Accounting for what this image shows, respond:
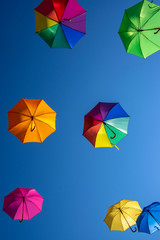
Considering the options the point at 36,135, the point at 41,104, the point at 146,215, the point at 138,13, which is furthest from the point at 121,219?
the point at 138,13

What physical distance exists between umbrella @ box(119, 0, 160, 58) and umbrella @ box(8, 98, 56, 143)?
456 cm

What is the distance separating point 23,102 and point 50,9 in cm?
407

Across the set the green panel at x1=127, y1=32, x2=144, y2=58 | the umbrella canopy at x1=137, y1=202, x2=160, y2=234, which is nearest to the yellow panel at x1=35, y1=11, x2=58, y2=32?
the green panel at x1=127, y1=32, x2=144, y2=58

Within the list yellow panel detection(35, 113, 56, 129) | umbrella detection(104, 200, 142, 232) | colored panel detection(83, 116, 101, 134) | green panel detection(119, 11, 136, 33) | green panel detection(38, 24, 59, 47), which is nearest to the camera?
green panel detection(119, 11, 136, 33)

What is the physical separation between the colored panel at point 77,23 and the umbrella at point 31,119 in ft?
11.2

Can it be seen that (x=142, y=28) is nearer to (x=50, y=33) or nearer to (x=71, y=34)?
(x=71, y=34)

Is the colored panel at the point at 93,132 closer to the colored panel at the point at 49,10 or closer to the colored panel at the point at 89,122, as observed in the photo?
the colored panel at the point at 89,122

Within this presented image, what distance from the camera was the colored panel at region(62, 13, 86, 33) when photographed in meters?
11.9

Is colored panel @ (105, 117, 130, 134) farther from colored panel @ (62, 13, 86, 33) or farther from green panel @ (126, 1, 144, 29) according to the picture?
colored panel @ (62, 13, 86, 33)

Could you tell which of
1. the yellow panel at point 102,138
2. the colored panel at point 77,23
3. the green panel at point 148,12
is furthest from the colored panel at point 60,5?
the yellow panel at point 102,138

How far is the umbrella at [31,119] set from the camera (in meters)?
12.5

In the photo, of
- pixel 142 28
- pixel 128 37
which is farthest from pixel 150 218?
pixel 142 28

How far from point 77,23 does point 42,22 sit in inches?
58.7

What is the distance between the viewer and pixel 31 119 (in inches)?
494
